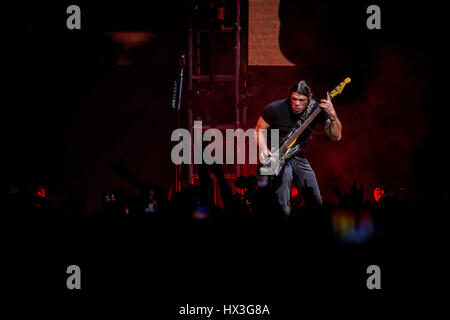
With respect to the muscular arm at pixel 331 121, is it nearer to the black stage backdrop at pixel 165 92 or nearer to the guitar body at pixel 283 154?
the guitar body at pixel 283 154

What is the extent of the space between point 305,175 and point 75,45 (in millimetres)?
4149

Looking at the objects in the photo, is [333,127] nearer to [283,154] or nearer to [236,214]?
[283,154]

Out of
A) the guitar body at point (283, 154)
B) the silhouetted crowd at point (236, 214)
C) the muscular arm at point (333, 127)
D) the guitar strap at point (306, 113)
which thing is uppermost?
the guitar strap at point (306, 113)

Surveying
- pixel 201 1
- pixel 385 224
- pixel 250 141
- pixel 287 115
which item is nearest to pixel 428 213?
pixel 385 224

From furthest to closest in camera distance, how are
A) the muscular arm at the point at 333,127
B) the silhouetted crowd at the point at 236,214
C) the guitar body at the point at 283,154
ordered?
the muscular arm at the point at 333,127, the guitar body at the point at 283,154, the silhouetted crowd at the point at 236,214

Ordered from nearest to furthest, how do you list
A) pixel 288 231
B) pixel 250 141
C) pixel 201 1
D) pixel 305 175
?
pixel 288 231 → pixel 305 175 → pixel 201 1 → pixel 250 141

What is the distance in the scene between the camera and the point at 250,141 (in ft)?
19.3

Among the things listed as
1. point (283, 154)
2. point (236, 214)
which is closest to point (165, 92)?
point (283, 154)

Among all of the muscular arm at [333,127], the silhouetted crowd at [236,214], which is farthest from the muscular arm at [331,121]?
the silhouetted crowd at [236,214]

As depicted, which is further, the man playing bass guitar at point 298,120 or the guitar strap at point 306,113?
the guitar strap at point 306,113

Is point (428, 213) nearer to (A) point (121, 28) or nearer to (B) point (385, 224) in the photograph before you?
(B) point (385, 224)

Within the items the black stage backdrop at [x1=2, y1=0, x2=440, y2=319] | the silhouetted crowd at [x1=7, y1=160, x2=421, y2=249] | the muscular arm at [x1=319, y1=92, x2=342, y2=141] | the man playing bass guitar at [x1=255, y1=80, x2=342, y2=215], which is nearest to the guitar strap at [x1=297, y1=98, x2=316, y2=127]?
the man playing bass guitar at [x1=255, y1=80, x2=342, y2=215]

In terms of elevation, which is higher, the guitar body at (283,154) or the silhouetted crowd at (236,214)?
the guitar body at (283,154)

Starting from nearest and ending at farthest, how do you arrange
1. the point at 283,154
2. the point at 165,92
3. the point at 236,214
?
the point at 236,214 → the point at 283,154 → the point at 165,92
